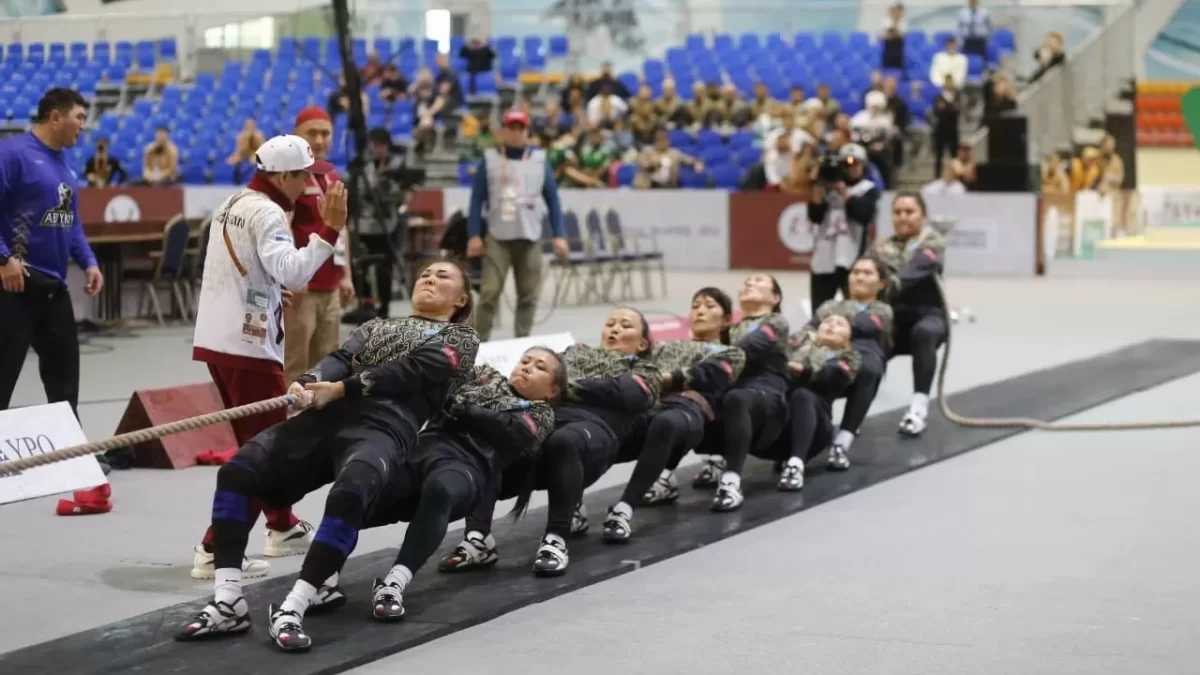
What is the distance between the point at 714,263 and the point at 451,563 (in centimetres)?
1572

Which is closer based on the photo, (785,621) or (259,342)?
(785,621)

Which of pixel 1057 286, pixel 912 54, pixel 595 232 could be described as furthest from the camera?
pixel 912 54

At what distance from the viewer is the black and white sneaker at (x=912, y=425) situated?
9.54 m

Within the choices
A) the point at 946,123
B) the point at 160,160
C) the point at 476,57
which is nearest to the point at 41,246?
the point at 160,160

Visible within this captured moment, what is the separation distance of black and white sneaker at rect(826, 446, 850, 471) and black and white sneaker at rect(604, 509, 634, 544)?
194 cm

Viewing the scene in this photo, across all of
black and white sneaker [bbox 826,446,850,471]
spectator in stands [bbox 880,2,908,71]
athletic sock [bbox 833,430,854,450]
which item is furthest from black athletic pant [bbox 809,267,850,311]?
spectator in stands [bbox 880,2,908,71]

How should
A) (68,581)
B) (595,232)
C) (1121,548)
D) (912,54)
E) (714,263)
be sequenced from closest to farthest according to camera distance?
(68,581) → (1121,548) → (595,232) → (714,263) → (912,54)

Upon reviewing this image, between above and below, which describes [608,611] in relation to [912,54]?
below

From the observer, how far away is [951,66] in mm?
24250

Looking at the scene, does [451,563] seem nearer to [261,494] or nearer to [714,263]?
[261,494]

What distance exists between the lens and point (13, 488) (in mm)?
6914

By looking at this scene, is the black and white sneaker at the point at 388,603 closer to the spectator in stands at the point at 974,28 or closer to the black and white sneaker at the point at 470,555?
the black and white sneaker at the point at 470,555

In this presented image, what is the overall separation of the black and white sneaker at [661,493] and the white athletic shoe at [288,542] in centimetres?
156

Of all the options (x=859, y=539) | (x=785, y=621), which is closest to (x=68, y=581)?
(x=785, y=621)
